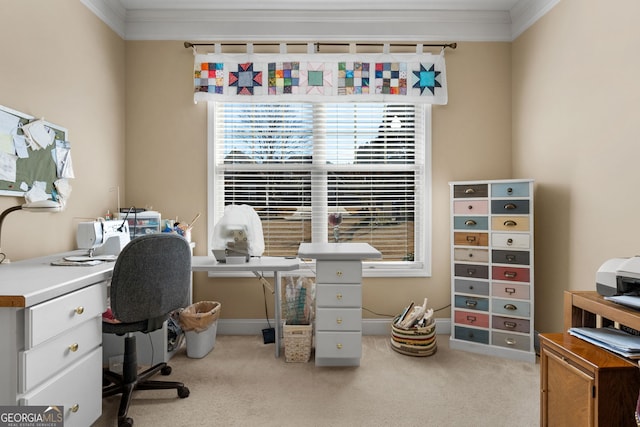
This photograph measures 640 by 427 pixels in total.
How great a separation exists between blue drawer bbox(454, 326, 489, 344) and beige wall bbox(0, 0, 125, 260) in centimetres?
302

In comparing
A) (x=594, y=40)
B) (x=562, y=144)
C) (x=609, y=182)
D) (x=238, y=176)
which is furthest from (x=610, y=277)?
(x=238, y=176)

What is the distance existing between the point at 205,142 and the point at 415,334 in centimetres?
242

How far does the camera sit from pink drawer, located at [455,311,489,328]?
2642 millimetres

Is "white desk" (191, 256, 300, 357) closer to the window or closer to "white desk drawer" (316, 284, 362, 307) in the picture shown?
"white desk drawer" (316, 284, 362, 307)

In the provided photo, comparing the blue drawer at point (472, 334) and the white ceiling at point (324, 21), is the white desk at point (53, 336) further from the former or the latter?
the blue drawer at point (472, 334)

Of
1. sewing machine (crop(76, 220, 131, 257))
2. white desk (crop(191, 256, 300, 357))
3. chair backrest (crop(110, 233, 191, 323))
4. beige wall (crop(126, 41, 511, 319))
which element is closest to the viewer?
chair backrest (crop(110, 233, 191, 323))

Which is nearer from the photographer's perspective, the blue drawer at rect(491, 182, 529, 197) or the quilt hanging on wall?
the blue drawer at rect(491, 182, 529, 197)

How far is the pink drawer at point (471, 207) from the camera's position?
262 centimetres

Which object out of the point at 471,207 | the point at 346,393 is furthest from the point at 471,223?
the point at 346,393

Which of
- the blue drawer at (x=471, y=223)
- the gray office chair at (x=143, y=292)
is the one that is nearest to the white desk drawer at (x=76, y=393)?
the gray office chair at (x=143, y=292)

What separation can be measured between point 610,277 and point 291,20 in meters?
2.94

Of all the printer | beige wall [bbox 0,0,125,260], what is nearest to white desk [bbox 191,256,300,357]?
beige wall [bbox 0,0,125,260]

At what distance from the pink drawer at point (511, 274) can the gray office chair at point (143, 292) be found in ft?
7.31

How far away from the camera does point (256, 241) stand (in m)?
2.55
